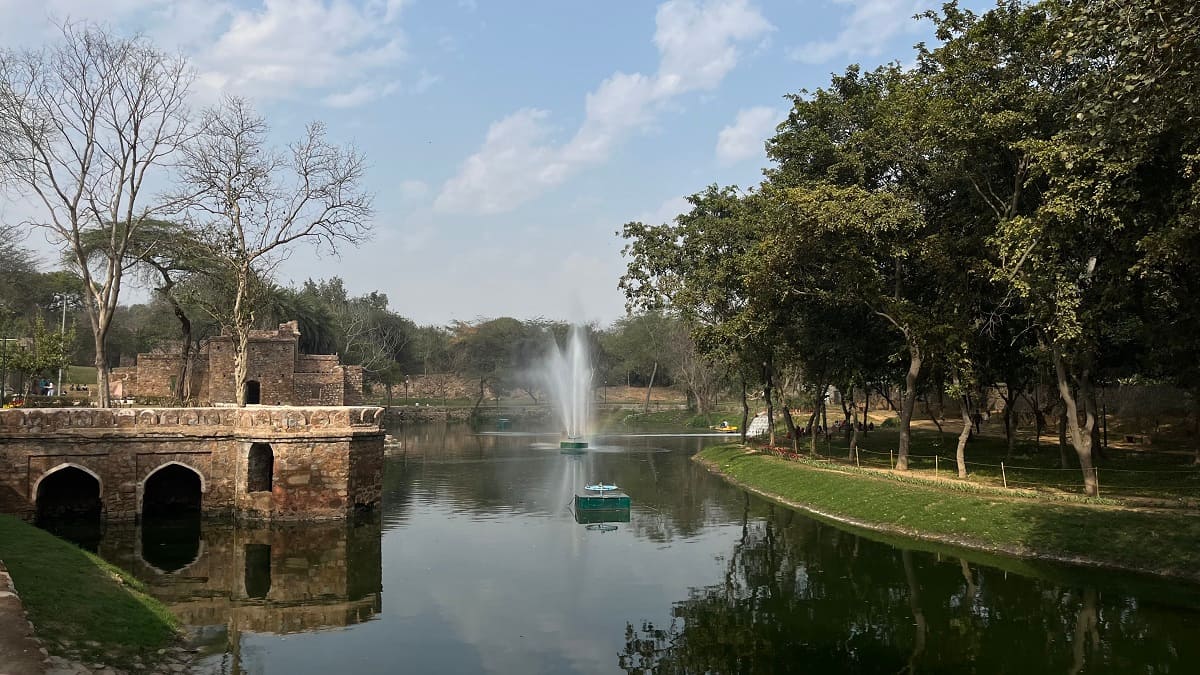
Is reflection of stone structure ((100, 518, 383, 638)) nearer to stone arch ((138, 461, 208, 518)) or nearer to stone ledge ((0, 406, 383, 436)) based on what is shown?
stone ledge ((0, 406, 383, 436))

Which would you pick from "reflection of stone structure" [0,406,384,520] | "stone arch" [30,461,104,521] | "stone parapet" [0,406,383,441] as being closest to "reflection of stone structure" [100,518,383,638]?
"reflection of stone structure" [0,406,384,520]

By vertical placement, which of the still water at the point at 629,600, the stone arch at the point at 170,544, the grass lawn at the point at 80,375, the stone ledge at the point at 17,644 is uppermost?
Result: the grass lawn at the point at 80,375

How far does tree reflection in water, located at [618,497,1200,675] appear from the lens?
50.9 feet

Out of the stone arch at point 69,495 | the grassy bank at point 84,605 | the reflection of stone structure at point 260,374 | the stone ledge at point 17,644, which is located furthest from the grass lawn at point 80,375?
the stone ledge at point 17,644

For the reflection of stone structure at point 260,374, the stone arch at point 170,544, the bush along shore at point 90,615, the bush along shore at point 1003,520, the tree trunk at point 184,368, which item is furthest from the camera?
the reflection of stone structure at point 260,374

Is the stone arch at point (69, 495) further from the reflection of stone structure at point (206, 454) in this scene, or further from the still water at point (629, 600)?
the still water at point (629, 600)

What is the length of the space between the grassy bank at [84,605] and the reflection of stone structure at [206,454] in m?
7.96

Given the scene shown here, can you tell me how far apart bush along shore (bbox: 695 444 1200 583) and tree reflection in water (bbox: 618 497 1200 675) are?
5.75 ft

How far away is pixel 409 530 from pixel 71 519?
42.1 feet

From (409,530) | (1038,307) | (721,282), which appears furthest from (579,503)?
(1038,307)

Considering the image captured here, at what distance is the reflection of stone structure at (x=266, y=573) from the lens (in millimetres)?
19094

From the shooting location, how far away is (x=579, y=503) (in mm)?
32094

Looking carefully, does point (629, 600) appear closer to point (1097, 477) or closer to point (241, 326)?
Answer: point (1097, 477)

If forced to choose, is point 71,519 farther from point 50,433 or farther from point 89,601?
point 89,601
